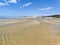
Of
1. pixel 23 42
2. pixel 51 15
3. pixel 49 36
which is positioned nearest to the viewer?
pixel 23 42

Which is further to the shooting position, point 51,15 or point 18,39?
point 51,15

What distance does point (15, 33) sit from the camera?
1.61m

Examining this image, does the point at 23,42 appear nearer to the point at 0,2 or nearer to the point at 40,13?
the point at 40,13

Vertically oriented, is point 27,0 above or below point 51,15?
above

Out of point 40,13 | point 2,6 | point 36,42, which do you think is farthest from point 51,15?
point 2,6

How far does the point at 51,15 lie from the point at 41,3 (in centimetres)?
21

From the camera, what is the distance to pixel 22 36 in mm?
1556

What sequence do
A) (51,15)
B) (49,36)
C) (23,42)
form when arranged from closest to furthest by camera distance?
(23,42) → (49,36) → (51,15)

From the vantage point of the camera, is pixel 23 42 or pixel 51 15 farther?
pixel 51 15

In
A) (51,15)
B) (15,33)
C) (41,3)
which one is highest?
(41,3)

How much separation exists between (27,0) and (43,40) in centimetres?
53

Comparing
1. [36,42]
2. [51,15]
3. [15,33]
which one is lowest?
[36,42]

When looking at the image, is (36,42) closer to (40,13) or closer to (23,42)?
(23,42)

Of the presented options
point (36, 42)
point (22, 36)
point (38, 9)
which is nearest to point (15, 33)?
point (22, 36)
